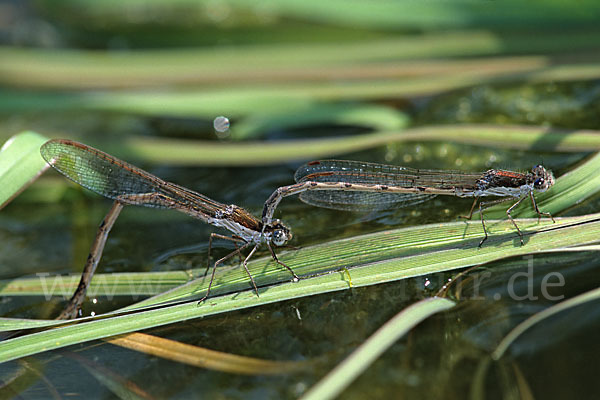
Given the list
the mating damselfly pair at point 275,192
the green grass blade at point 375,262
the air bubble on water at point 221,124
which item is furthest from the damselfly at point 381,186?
the air bubble on water at point 221,124

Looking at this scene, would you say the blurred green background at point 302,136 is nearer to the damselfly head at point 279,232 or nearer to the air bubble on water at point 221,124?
the air bubble on water at point 221,124

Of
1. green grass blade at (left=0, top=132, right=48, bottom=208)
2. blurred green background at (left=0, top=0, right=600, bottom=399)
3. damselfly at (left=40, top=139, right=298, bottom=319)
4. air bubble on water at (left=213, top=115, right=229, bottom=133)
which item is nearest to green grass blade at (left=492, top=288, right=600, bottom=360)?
blurred green background at (left=0, top=0, right=600, bottom=399)

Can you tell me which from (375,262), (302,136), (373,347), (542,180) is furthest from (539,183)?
(302,136)

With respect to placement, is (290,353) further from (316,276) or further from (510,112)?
(510,112)

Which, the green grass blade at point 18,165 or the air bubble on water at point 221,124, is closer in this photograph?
the green grass blade at point 18,165

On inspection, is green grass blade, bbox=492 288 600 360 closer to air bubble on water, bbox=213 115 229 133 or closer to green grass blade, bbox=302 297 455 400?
green grass blade, bbox=302 297 455 400

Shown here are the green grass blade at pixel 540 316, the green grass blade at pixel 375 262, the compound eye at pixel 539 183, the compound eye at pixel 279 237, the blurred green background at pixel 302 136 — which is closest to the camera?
the green grass blade at pixel 540 316
